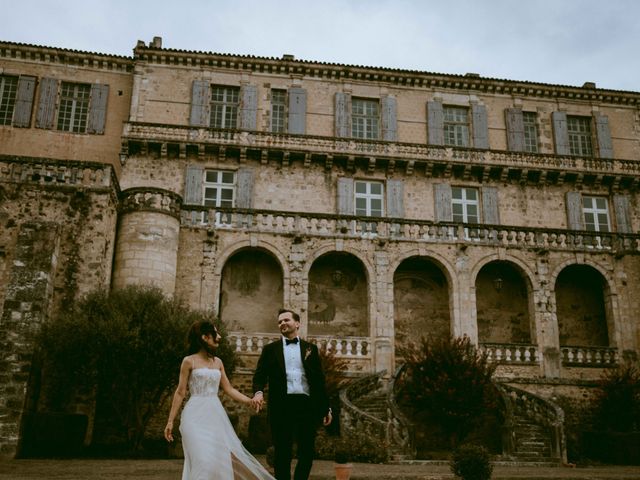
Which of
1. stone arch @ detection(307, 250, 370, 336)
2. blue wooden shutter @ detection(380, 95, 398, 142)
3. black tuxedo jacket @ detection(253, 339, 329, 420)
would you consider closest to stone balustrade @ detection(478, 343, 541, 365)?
stone arch @ detection(307, 250, 370, 336)

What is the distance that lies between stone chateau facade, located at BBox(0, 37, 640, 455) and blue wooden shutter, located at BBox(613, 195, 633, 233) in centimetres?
8

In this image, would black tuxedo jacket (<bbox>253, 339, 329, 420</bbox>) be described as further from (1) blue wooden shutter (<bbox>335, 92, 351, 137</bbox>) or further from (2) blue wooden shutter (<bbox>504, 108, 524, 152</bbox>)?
(2) blue wooden shutter (<bbox>504, 108, 524, 152</bbox>)

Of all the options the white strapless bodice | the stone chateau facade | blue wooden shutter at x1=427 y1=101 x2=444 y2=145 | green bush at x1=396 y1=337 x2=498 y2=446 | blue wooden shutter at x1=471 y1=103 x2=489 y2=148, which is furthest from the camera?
blue wooden shutter at x1=471 y1=103 x2=489 y2=148

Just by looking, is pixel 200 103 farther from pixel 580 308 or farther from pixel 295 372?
pixel 295 372

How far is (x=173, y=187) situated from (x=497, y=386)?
41.8 ft

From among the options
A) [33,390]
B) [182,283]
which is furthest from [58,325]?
[182,283]

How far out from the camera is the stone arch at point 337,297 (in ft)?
69.9

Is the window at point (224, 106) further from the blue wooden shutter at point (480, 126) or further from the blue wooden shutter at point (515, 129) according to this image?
the blue wooden shutter at point (515, 129)

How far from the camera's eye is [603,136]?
1021 inches

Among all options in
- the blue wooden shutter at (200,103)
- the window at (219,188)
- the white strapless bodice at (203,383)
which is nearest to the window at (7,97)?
the blue wooden shutter at (200,103)

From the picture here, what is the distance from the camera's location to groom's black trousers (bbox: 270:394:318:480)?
6168 mm

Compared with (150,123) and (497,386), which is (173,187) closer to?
(150,123)

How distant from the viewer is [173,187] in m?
22.7

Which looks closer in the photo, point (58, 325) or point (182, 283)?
point (58, 325)
